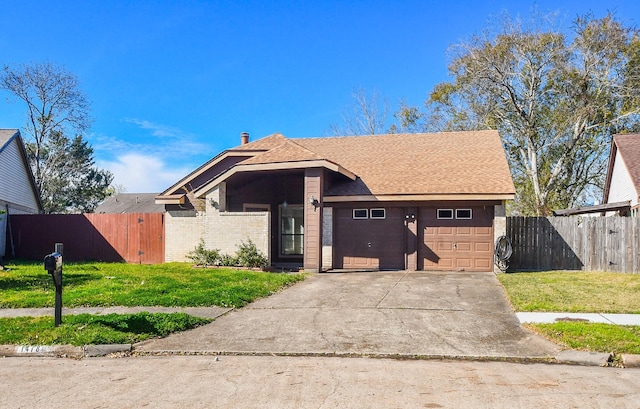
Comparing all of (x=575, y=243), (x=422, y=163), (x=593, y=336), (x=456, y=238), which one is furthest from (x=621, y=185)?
(x=593, y=336)

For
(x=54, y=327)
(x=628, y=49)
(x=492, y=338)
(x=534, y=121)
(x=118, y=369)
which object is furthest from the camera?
(x=534, y=121)

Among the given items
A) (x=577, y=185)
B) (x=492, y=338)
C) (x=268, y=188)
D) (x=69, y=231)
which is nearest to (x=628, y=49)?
(x=577, y=185)

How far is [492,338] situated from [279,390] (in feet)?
12.9

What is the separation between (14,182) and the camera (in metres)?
24.7

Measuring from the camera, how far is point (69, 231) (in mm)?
21078

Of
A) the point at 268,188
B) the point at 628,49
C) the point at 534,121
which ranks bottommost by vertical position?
the point at 268,188

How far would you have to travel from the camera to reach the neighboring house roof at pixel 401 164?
1666cm

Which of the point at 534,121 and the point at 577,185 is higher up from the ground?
the point at 534,121

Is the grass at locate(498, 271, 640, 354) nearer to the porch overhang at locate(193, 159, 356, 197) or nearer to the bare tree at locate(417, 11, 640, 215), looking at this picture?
the porch overhang at locate(193, 159, 356, 197)

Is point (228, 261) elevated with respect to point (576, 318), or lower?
elevated

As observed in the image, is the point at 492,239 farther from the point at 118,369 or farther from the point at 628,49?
the point at 628,49

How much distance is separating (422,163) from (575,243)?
242 inches

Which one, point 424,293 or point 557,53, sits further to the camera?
point 557,53

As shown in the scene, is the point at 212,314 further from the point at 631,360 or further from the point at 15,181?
the point at 15,181
